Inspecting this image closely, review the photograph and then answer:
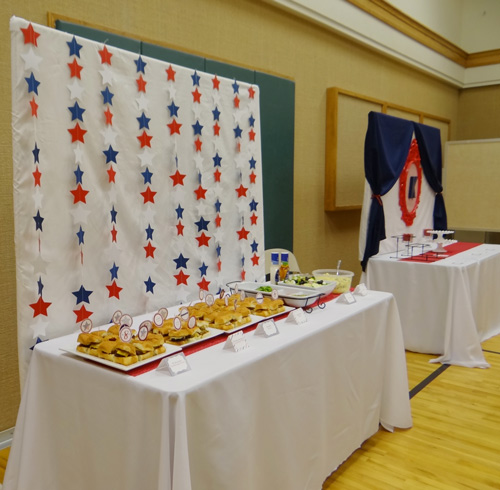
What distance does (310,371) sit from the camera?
1834 mm

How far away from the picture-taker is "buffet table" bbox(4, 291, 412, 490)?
1358 millimetres

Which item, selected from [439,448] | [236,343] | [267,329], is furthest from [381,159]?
[236,343]

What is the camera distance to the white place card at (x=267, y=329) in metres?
1.78

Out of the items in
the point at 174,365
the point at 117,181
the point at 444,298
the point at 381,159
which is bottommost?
the point at 444,298

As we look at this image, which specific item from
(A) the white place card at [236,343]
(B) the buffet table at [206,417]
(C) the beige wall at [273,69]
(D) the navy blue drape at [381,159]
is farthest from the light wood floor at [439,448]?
(C) the beige wall at [273,69]

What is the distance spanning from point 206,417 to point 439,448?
1488 mm

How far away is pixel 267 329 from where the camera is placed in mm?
1787

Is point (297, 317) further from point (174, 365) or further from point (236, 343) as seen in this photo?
point (174, 365)

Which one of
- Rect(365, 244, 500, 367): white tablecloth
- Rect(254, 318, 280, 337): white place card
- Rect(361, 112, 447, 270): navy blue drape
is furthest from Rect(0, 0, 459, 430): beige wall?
Rect(254, 318, 280, 337): white place card

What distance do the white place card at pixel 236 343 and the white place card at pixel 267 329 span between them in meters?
0.13

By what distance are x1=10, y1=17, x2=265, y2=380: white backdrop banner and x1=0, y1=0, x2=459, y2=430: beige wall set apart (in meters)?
0.78

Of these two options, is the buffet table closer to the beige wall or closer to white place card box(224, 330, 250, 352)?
white place card box(224, 330, 250, 352)

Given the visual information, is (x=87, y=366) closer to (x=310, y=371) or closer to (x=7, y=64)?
(x=310, y=371)

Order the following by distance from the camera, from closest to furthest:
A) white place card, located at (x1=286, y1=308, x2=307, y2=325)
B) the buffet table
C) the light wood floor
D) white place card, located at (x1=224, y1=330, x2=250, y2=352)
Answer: the buffet table
white place card, located at (x1=224, y1=330, x2=250, y2=352)
white place card, located at (x1=286, y1=308, x2=307, y2=325)
the light wood floor
